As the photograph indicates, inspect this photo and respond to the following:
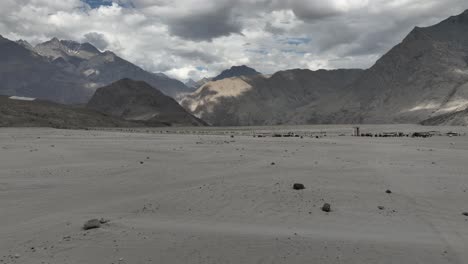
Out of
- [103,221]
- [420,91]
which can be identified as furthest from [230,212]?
[420,91]

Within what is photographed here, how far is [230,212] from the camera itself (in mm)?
8875

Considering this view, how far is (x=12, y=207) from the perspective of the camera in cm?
888

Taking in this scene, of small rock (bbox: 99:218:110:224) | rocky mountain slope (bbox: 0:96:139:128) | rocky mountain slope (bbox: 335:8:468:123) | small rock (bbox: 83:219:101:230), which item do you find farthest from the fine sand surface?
rocky mountain slope (bbox: 335:8:468:123)

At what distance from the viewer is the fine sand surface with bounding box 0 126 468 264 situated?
654 cm

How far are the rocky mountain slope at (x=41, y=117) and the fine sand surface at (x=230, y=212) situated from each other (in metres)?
67.3

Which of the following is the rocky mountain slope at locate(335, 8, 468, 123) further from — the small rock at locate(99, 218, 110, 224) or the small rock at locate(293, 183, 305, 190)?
the small rock at locate(99, 218, 110, 224)

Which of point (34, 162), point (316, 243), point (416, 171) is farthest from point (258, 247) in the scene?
point (34, 162)

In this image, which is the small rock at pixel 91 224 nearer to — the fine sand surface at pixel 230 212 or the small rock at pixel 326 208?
the fine sand surface at pixel 230 212

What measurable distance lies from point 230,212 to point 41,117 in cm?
8479

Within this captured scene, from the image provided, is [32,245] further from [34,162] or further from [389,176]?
[389,176]

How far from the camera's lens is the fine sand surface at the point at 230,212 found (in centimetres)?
654

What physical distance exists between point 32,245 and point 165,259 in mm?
2334

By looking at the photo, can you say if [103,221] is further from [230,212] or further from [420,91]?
[420,91]

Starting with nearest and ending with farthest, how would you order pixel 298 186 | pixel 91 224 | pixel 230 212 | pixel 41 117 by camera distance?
pixel 91 224 < pixel 230 212 < pixel 298 186 < pixel 41 117
